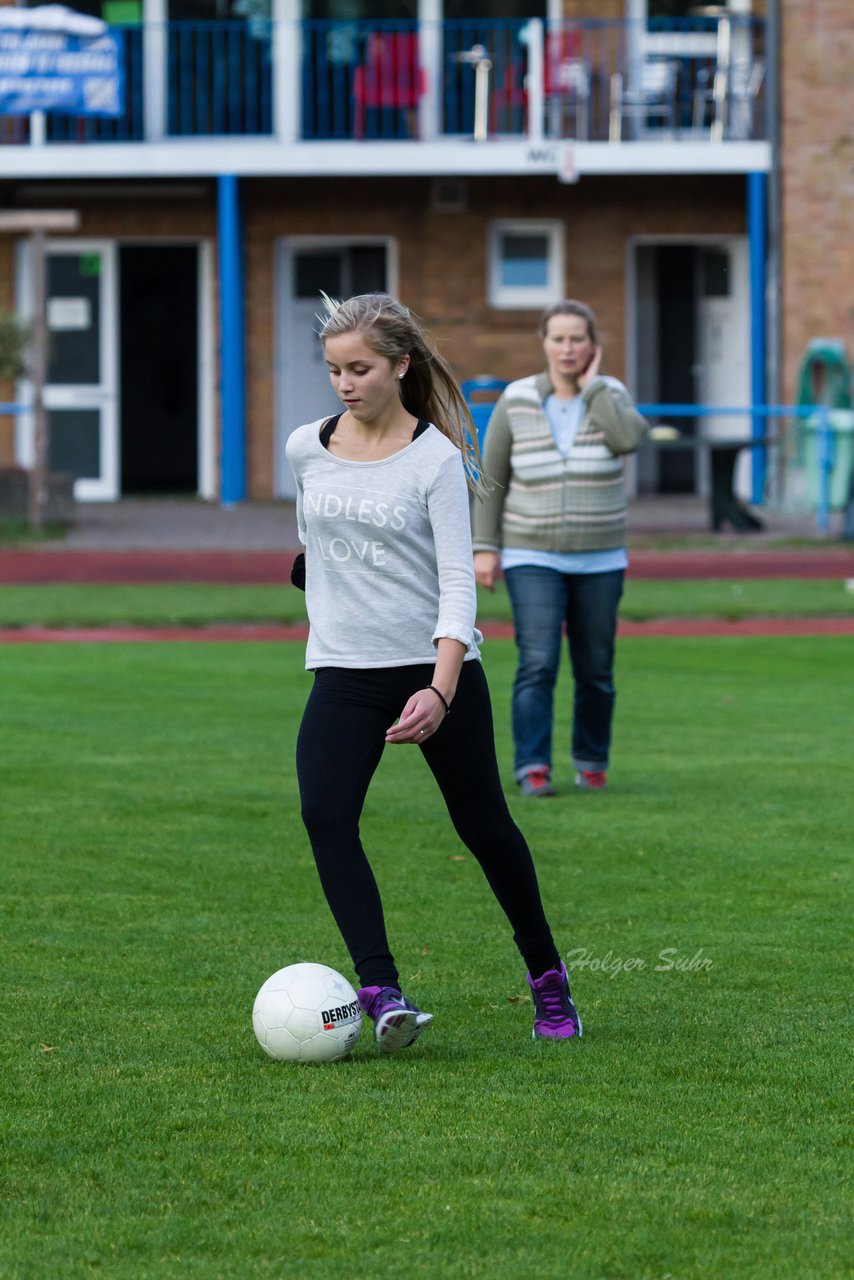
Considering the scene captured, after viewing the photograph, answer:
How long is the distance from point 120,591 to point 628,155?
32.1 ft

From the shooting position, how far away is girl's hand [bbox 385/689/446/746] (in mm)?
4844

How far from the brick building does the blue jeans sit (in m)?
16.7

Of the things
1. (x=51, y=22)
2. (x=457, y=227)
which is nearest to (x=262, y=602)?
(x=51, y=22)

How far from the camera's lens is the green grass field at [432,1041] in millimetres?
3883

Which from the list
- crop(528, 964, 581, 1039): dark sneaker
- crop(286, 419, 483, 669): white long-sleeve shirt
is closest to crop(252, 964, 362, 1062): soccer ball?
crop(528, 964, 581, 1039): dark sneaker

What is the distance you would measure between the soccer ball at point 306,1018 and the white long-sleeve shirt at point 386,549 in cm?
75

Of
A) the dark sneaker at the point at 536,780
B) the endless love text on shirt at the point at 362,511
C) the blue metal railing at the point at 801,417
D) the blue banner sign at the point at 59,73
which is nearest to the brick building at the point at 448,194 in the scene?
the blue banner sign at the point at 59,73

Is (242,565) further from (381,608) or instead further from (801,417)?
(381,608)

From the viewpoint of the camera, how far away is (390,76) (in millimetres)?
26109

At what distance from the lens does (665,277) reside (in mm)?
27562

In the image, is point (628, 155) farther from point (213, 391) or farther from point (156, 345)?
point (156, 345)

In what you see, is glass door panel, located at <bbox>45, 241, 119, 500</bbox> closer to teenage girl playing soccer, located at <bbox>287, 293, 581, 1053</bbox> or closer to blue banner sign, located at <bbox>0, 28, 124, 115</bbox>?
blue banner sign, located at <bbox>0, 28, 124, 115</bbox>

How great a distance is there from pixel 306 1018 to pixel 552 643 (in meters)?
4.15

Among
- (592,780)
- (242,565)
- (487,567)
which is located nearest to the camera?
(487,567)
